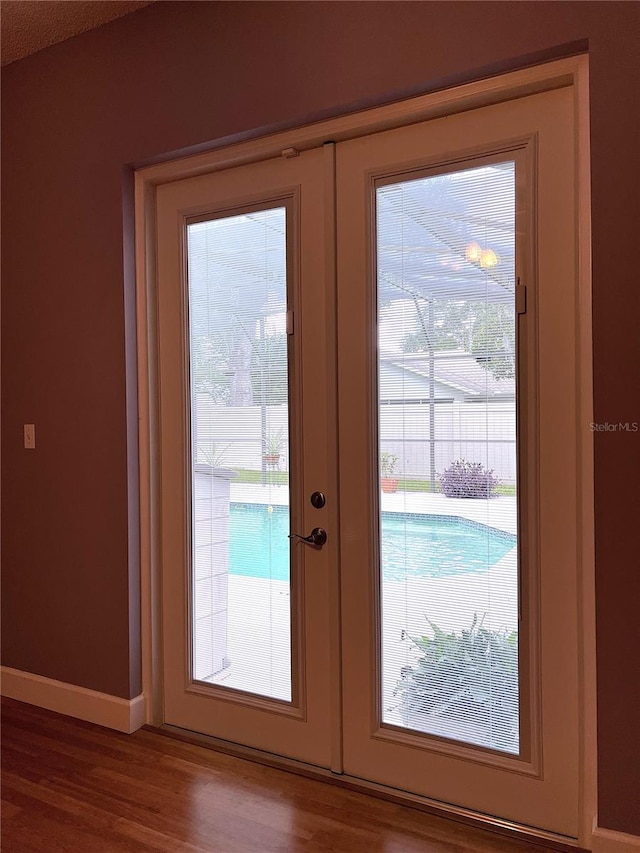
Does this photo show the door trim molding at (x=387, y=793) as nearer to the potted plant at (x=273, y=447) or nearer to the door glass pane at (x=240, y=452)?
the door glass pane at (x=240, y=452)

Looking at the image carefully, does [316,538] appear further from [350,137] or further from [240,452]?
[350,137]

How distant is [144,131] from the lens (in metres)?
2.59

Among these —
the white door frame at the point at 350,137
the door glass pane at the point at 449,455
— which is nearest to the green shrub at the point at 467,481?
the door glass pane at the point at 449,455

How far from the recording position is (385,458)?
7.36ft

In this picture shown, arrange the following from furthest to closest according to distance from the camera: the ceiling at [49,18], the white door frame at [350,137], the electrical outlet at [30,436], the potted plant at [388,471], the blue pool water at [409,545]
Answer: the electrical outlet at [30,436]
the ceiling at [49,18]
the potted plant at [388,471]
the blue pool water at [409,545]
the white door frame at [350,137]

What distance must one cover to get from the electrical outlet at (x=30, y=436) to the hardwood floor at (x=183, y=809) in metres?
1.23

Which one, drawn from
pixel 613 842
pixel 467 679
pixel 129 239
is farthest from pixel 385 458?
pixel 129 239

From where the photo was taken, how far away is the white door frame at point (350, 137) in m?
1.88

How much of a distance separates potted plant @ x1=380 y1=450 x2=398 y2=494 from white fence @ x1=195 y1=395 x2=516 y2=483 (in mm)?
18

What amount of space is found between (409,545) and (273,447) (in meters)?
0.63

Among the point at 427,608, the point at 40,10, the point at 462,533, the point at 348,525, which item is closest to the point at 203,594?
the point at 348,525

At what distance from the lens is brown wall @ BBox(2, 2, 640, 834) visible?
1.79 meters

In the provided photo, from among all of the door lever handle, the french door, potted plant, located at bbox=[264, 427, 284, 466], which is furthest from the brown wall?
the door lever handle

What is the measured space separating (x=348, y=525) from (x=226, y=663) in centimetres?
79
